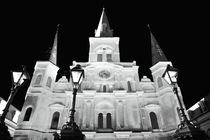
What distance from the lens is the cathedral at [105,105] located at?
1730 centimetres

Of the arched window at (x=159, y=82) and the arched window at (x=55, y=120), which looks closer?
the arched window at (x=55, y=120)

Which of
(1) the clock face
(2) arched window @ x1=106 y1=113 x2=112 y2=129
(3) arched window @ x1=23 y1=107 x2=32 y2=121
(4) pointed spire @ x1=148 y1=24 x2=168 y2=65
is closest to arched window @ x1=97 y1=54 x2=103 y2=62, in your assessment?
(1) the clock face

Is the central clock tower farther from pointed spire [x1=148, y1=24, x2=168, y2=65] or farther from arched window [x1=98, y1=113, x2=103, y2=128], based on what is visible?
arched window [x1=98, y1=113, x2=103, y2=128]

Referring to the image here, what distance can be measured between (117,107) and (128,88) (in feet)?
12.5

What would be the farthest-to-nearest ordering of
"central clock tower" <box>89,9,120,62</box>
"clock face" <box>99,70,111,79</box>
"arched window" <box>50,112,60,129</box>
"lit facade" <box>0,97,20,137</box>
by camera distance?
"central clock tower" <box>89,9,120,62</box>
"clock face" <box>99,70,111,79</box>
"lit facade" <box>0,97,20,137</box>
"arched window" <box>50,112,60,129</box>

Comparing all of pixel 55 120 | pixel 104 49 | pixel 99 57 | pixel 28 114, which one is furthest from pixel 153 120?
pixel 28 114

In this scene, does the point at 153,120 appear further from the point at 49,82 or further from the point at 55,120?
the point at 49,82

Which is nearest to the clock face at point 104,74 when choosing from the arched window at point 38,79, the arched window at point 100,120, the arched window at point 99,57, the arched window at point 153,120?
the arched window at point 99,57

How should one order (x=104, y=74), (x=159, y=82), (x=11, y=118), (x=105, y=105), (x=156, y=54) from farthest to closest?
(x=156, y=54), (x=104, y=74), (x=11, y=118), (x=159, y=82), (x=105, y=105)

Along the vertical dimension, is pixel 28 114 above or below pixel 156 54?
below

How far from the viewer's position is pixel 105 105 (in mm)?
20641

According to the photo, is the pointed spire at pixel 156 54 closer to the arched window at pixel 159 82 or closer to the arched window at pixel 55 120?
the arched window at pixel 159 82

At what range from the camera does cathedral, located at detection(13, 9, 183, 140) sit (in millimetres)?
17297

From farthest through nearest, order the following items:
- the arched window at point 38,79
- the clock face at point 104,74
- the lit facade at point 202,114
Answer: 1. the clock face at point 104,74
2. the arched window at point 38,79
3. the lit facade at point 202,114
